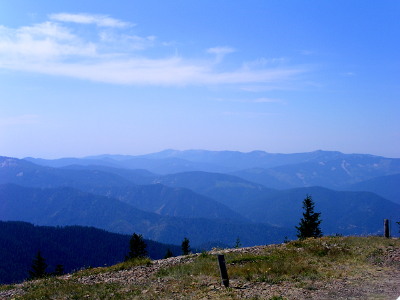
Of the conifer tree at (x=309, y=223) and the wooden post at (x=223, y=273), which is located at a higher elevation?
the wooden post at (x=223, y=273)

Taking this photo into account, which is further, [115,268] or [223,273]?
[115,268]

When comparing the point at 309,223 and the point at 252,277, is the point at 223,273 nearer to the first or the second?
the point at 252,277

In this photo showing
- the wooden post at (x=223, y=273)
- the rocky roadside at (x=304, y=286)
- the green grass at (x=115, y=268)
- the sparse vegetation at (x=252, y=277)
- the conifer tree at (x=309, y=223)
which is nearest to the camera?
the rocky roadside at (x=304, y=286)

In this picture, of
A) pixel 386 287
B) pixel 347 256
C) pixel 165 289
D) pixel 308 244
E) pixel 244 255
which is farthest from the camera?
pixel 308 244

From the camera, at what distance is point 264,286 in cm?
1500

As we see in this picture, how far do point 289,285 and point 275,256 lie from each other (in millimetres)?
5700

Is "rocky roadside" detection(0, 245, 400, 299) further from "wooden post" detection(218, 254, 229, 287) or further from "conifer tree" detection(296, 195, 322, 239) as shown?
"conifer tree" detection(296, 195, 322, 239)

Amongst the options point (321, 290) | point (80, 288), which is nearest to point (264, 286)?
point (321, 290)

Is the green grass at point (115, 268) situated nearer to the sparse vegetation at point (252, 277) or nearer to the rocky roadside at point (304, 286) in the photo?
the sparse vegetation at point (252, 277)

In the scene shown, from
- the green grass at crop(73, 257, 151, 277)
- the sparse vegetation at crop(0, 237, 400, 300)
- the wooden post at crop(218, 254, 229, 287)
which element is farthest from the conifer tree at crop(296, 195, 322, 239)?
the wooden post at crop(218, 254, 229, 287)

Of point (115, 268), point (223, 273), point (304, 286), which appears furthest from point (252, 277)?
point (115, 268)

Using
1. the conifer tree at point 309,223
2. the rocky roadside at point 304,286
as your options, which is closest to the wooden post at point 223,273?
the rocky roadside at point 304,286

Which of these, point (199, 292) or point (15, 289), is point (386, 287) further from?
point (15, 289)

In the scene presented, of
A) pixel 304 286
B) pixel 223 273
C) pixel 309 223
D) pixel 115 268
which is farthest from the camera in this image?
pixel 309 223
